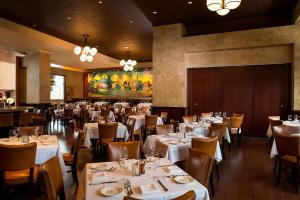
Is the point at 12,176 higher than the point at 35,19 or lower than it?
lower

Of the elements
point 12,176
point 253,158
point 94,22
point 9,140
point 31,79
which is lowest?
→ point 253,158

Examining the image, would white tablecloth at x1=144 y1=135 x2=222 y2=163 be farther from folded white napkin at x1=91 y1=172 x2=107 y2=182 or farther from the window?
the window

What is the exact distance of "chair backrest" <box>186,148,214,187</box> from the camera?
2.54m

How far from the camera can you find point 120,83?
65.8 feet

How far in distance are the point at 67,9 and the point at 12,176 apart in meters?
6.12

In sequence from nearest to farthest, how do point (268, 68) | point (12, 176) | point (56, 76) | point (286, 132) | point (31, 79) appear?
1. point (12, 176)
2. point (286, 132)
3. point (268, 68)
4. point (31, 79)
5. point (56, 76)

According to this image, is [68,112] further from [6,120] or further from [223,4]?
[223,4]

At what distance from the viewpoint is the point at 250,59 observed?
9.02m

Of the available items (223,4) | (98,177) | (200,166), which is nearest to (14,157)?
(98,177)

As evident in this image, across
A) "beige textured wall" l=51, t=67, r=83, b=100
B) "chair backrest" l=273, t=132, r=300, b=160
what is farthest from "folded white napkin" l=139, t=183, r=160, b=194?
"beige textured wall" l=51, t=67, r=83, b=100

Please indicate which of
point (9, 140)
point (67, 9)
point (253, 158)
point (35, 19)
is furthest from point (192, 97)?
point (9, 140)

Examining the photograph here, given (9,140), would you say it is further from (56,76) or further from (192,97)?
(56,76)

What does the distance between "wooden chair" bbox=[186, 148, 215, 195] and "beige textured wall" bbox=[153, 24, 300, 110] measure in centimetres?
658

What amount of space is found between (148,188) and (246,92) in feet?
26.3
